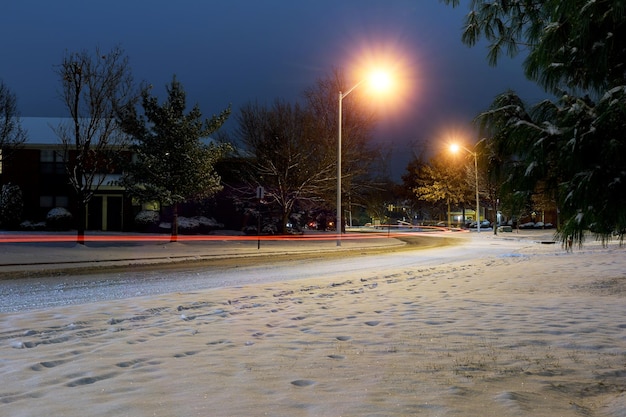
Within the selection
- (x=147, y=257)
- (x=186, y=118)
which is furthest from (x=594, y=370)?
(x=186, y=118)

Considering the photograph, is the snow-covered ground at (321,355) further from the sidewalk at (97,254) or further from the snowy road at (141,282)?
the sidewalk at (97,254)

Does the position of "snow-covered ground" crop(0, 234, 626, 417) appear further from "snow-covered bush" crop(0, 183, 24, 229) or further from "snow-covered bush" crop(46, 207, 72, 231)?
"snow-covered bush" crop(0, 183, 24, 229)

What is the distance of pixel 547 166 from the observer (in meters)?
3.70

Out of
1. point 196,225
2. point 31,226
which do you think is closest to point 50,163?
point 31,226

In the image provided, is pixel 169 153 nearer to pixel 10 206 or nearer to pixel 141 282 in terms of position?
pixel 141 282

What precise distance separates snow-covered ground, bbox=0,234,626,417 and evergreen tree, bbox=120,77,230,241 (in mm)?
16272

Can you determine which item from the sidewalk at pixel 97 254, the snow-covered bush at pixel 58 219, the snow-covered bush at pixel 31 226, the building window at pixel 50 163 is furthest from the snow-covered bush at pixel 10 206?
the sidewalk at pixel 97 254

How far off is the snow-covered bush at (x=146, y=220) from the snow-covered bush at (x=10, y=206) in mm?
7783

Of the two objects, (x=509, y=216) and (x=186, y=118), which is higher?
(x=186, y=118)

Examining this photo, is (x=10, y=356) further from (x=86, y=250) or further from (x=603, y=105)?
(x=86, y=250)

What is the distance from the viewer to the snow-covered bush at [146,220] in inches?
1462

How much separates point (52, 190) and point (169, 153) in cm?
1907

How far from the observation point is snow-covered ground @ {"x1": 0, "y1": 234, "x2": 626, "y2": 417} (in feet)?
13.3

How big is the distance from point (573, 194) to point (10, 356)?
5.32 m
